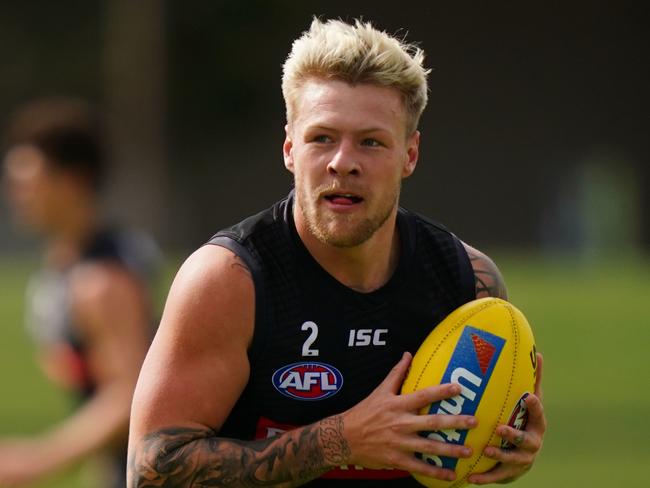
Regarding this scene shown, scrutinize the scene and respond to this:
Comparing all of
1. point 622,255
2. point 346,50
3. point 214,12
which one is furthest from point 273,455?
point 214,12

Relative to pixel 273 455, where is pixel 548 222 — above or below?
above

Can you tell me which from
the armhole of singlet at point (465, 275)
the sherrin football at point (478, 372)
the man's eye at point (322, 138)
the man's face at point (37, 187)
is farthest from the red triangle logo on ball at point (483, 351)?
the man's face at point (37, 187)

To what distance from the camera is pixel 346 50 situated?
14.7 feet

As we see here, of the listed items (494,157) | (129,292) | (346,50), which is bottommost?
(129,292)

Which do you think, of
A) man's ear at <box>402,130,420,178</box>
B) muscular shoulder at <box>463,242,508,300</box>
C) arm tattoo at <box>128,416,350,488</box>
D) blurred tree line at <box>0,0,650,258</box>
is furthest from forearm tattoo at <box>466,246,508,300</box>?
blurred tree line at <box>0,0,650,258</box>

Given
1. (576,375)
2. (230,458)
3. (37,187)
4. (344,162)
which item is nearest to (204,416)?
(230,458)

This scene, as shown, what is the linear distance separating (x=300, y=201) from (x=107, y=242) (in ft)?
8.51

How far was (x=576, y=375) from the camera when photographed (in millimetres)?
16750

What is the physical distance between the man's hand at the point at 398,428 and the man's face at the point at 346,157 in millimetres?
557

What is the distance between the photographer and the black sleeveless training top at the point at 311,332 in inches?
178

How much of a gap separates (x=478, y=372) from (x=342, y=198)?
0.70 m

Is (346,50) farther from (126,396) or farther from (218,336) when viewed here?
(126,396)

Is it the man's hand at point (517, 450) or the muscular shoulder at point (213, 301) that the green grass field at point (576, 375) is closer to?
the muscular shoulder at point (213, 301)

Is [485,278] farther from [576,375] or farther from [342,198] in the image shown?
[576,375]
